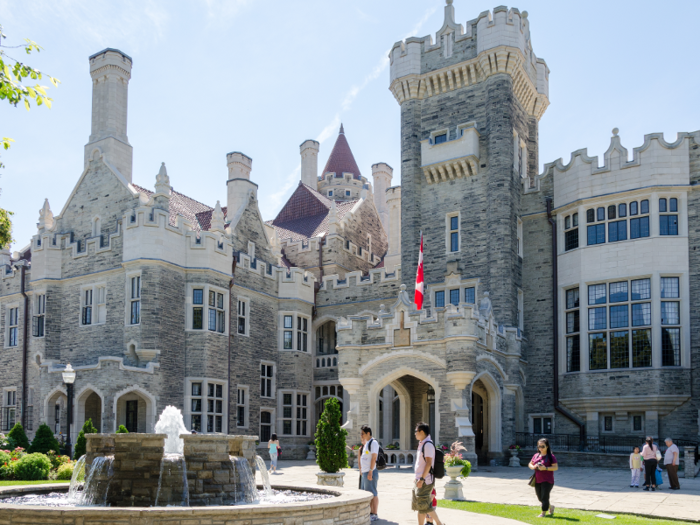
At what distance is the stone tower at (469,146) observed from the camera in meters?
29.4

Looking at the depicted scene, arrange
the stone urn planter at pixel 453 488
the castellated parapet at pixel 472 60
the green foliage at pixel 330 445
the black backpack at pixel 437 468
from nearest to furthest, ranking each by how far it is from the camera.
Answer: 1. the black backpack at pixel 437 468
2. the stone urn planter at pixel 453 488
3. the green foliage at pixel 330 445
4. the castellated parapet at pixel 472 60

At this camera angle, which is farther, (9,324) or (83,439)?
(9,324)

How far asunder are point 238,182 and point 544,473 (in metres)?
23.5

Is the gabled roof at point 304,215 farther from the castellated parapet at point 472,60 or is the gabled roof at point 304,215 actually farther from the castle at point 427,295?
the castellated parapet at point 472,60

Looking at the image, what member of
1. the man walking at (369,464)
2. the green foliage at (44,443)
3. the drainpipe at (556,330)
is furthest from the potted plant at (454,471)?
the green foliage at (44,443)

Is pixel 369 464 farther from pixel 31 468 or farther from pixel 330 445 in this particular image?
pixel 31 468

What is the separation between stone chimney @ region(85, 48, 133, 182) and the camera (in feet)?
99.6

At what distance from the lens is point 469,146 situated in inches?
1176

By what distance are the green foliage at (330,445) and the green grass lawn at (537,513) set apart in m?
3.05

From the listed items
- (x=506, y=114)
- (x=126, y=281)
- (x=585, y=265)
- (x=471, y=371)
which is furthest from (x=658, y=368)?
(x=126, y=281)

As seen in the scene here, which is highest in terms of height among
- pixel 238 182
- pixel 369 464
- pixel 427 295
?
pixel 238 182

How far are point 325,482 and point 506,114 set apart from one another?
19.0 m

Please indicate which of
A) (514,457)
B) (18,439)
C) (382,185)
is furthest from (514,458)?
(382,185)

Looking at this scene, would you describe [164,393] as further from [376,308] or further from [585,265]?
[585,265]
